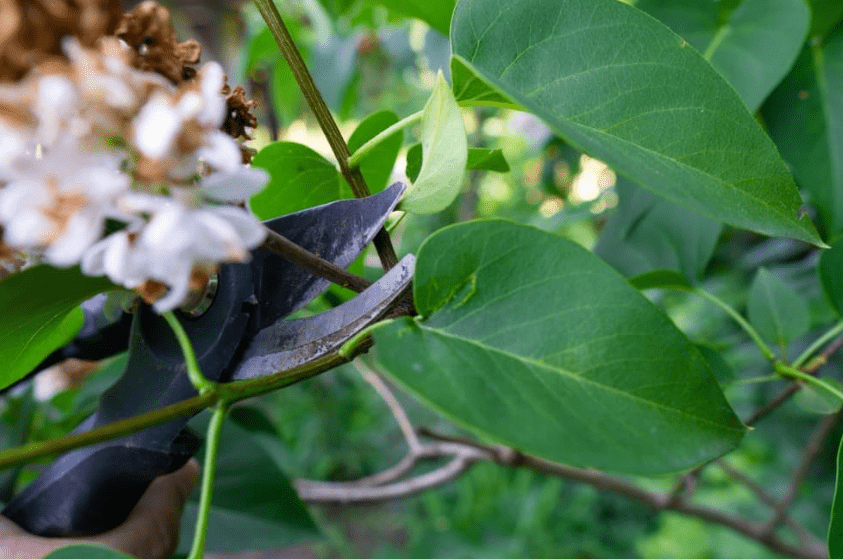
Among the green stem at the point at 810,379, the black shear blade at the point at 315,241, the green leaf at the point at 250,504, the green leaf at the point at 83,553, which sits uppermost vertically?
the black shear blade at the point at 315,241

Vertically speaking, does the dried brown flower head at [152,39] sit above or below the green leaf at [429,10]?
above

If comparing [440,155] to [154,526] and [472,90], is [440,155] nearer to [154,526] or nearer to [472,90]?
[472,90]

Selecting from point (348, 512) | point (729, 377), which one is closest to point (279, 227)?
point (729, 377)

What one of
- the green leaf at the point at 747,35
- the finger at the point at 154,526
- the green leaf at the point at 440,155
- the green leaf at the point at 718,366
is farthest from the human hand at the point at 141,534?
the green leaf at the point at 747,35

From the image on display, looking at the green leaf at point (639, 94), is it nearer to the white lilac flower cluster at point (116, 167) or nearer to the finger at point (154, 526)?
the white lilac flower cluster at point (116, 167)

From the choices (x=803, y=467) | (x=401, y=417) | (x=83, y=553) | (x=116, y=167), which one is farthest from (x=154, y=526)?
(x=803, y=467)


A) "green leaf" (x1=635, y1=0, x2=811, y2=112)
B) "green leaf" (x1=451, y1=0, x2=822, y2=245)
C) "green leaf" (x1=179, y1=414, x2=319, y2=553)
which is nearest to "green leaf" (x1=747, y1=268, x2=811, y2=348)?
"green leaf" (x1=635, y1=0, x2=811, y2=112)

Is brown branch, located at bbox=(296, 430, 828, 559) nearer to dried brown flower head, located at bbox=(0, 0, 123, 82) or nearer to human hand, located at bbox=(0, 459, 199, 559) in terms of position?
human hand, located at bbox=(0, 459, 199, 559)
